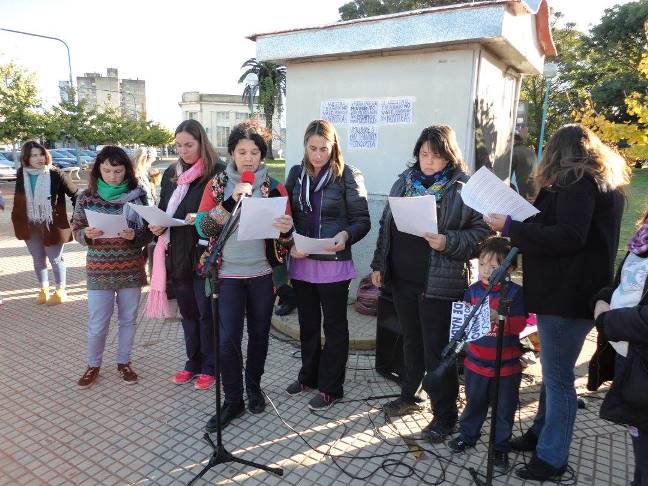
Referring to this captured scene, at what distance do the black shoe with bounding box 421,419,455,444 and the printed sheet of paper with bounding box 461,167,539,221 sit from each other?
1.49m

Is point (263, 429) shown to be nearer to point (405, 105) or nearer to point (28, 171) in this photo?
point (405, 105)

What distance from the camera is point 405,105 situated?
4598 mm

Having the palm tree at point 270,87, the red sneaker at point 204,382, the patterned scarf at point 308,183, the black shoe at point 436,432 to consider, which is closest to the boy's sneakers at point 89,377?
the red sneaker at point 204,382

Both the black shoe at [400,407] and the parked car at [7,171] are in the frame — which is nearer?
the black shoe at [400,407]

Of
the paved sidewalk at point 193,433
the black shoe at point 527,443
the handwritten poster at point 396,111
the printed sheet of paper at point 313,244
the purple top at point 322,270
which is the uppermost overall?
the handwritten poster at point 396,111

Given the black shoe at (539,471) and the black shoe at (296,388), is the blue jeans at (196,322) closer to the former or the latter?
the black shoe at (296,388)

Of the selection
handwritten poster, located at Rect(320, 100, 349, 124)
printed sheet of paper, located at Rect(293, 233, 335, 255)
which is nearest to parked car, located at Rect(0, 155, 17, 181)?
handwritten poster, located at Rect(320, 100, 349, 124)

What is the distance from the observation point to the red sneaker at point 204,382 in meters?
3.60

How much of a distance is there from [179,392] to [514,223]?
2799 millimetres

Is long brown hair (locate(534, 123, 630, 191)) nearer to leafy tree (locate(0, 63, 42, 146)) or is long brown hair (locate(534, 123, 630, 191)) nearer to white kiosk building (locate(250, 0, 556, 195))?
white kiosk building (locate(250, 0, 556, 195))

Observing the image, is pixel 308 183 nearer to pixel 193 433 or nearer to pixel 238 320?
pixel 238 320

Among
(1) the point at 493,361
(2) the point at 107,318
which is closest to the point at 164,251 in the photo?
(2) the point at 107,318

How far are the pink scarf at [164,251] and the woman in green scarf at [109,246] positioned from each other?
0.18 metres

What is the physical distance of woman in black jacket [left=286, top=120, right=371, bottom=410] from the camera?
3064 millimetres
